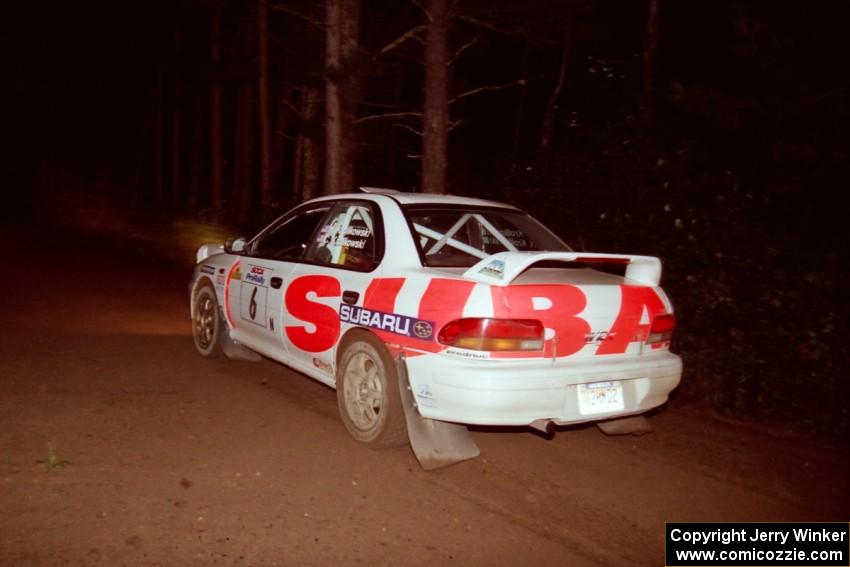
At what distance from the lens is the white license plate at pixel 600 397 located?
13.7 feet

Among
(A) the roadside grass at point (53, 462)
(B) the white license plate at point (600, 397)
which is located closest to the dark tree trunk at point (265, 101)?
(A) the roadside grass at point (53, 462)

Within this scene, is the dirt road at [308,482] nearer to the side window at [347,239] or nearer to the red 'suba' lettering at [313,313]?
the red 'suba' lettering at [313,313]

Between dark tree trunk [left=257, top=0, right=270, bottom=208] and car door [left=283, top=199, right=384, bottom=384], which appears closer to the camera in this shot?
car door [left=283, top=199, right=384, bottom=384]

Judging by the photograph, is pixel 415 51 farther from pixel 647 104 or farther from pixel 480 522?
pixel 480 522

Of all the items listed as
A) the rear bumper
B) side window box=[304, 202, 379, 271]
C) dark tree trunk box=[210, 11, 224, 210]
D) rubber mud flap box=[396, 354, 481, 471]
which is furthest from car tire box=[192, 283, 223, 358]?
dark tree trunk box=[210, 11, 224, 210]

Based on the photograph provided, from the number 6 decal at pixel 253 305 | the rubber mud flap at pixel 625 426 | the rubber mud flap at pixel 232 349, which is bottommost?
the rubber mud flap at pixel 625 426

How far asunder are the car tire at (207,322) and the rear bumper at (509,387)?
3066 millimetres

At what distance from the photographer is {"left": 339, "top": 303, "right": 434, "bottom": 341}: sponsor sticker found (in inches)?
166

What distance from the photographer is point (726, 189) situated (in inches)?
323

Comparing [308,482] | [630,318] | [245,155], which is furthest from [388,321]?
[245,155]

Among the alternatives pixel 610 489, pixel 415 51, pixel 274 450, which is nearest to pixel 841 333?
pixel 610 489

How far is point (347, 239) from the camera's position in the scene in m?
5.30

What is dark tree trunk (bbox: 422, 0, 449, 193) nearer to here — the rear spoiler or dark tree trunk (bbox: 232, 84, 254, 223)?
the rear spoiler

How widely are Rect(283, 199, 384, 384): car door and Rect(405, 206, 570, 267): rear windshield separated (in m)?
0.41
